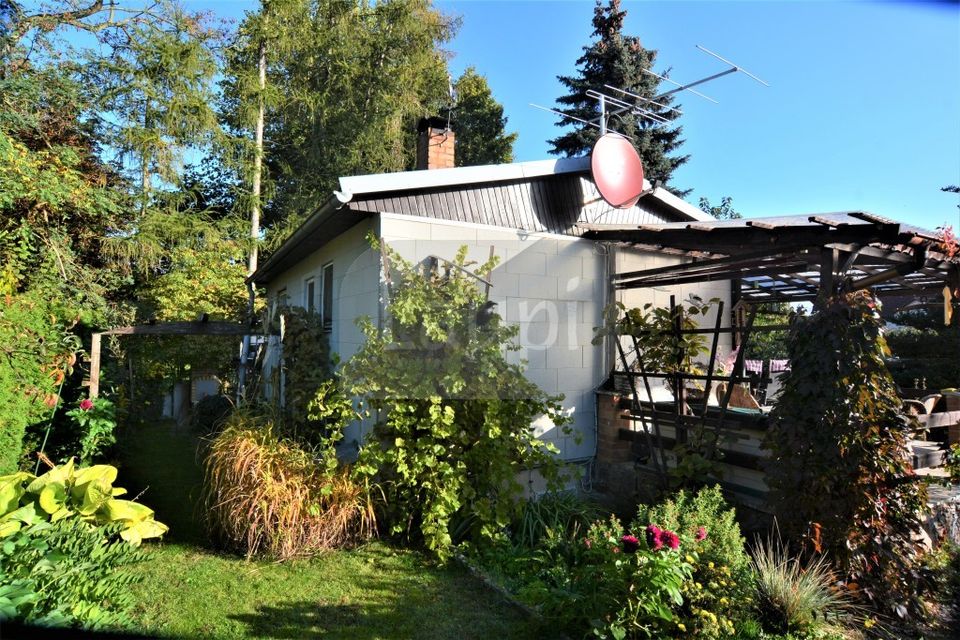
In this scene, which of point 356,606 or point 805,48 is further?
point 356,606

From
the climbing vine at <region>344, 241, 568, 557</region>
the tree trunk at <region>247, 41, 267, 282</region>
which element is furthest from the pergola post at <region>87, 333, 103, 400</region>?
the tree trunk at <region>247, 41, 267, 282</region>

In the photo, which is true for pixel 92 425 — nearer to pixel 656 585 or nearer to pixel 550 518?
pixel 550 518

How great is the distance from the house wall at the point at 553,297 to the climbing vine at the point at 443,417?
1.01 meters

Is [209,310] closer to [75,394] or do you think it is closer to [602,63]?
[75,394]

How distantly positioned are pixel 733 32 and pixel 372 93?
1543cm

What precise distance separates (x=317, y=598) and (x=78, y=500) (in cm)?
212

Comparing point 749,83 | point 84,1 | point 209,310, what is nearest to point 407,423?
point 749,83

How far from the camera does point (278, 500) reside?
438 centimetres

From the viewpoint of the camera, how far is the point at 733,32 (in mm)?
3775

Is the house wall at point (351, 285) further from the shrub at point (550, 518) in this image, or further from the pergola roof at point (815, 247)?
the pergola roof at point (815, 247)

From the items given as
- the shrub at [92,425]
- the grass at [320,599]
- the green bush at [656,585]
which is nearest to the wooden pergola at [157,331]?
the shrub at [92,425]

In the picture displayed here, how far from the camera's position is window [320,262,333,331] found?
7863mm

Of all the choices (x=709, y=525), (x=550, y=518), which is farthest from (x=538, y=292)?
(x=709, y=525)

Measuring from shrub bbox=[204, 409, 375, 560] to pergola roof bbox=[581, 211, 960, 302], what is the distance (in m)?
3.82
